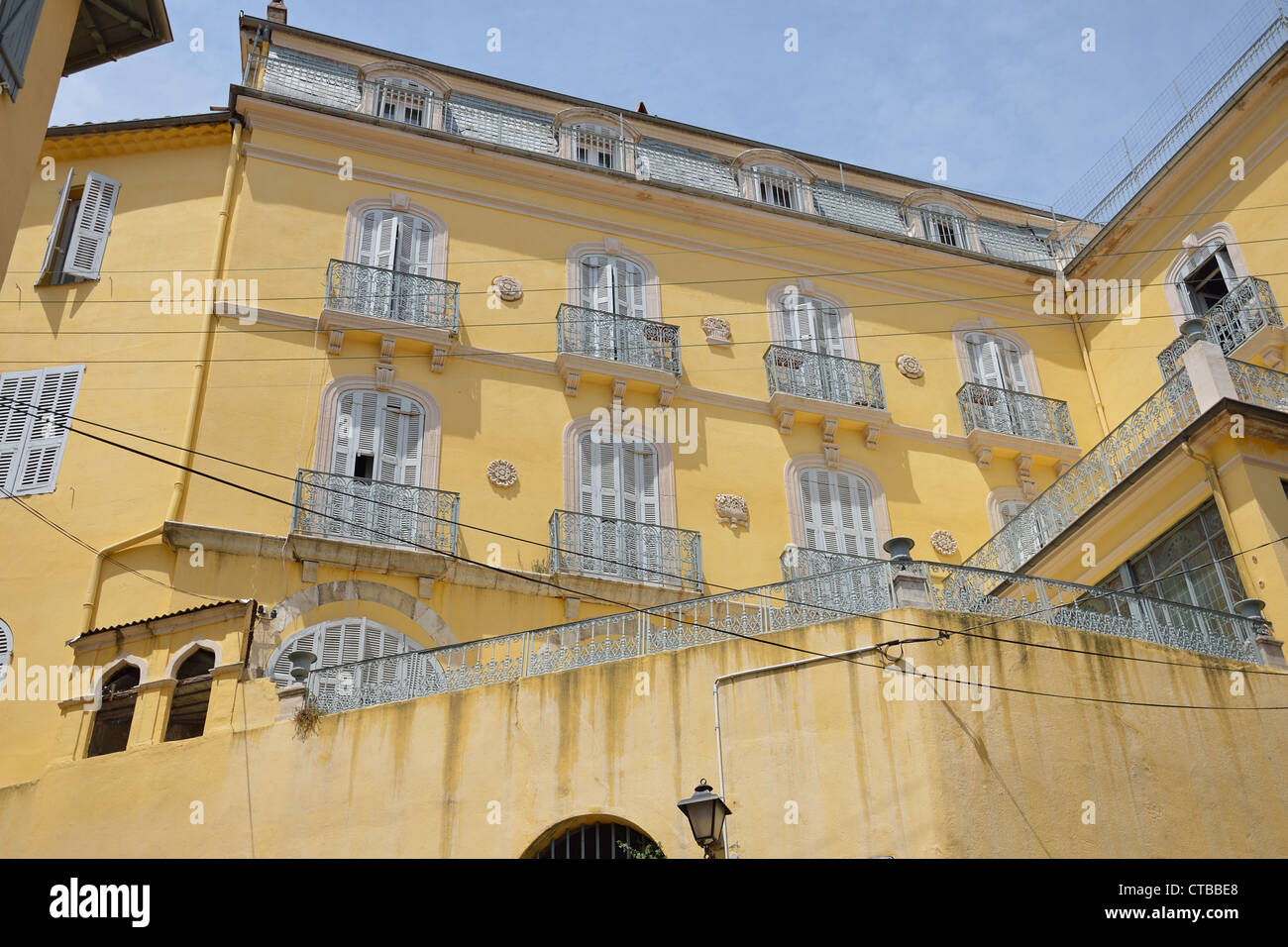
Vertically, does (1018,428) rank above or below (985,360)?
below

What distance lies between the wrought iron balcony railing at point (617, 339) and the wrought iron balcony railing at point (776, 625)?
6963 mm

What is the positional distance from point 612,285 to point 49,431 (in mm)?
8164

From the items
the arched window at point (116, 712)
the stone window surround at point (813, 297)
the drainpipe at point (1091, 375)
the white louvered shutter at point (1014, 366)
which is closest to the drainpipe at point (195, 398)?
the arched window at point (116, 712)

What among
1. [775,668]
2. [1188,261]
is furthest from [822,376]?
[775,668]

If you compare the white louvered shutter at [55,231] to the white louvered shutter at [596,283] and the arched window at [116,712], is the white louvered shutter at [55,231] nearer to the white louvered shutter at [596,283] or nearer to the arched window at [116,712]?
the arched window at [116,712]

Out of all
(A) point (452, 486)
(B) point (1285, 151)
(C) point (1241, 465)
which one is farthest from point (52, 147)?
(B) point (1285, 151)

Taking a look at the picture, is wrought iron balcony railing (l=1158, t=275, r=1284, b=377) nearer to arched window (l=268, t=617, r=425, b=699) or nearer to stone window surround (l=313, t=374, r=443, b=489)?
stone window surround (l=313, t=374, r=443, b=489)

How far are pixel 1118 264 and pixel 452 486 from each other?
12080 mm

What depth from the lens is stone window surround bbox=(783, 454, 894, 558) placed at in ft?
61.8

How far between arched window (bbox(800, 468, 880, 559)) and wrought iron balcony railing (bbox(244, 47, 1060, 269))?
201 inches

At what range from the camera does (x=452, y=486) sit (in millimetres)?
17250

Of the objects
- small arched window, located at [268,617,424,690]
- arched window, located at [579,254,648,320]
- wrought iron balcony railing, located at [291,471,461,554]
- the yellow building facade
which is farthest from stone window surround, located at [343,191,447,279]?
small arched window, located at [268,617,424,690]

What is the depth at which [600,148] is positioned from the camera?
71.4ft

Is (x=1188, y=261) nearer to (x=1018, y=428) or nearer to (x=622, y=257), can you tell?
(x=1018, y=428)
